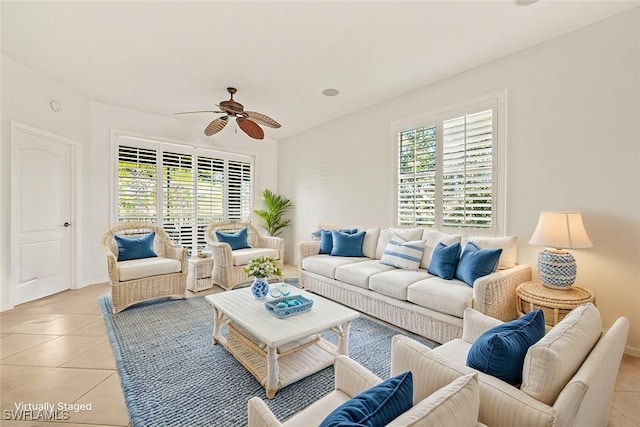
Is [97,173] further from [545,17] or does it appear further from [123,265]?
[545,17]

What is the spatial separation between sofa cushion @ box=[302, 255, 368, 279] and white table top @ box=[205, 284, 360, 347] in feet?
3.50

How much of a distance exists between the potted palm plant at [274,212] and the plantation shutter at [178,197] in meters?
1.34

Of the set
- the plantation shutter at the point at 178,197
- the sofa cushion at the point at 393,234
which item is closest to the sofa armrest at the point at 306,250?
the sofa cushion at the point at 393,234

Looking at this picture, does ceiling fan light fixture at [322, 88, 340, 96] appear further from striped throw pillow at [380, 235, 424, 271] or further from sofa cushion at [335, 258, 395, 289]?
sofa cushion at [335, 258, 395, 289]

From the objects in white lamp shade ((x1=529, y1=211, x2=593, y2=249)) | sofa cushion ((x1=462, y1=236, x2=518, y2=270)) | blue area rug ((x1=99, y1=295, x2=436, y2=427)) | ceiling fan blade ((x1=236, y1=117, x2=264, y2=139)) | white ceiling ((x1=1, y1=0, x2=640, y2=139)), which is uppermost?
white ceiling ((x1=1, y1=0, x2=640, y2=139))

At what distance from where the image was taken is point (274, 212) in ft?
19.5

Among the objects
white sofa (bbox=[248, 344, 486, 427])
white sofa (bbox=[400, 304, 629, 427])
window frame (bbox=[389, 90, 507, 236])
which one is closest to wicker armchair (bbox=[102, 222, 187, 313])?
white sofa (bbox=[248, 344, 486, 427])

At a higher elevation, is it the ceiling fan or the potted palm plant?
the ceiling fan

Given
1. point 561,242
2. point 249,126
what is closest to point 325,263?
point 249,126

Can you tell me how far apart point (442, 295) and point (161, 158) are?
192 inches

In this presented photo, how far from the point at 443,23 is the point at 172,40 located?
250 cm

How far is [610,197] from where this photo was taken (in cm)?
245

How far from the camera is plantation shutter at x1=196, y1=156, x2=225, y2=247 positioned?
5.44 meters

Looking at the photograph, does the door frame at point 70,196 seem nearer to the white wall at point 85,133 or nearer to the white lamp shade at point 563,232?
the white wall at point 85,133
